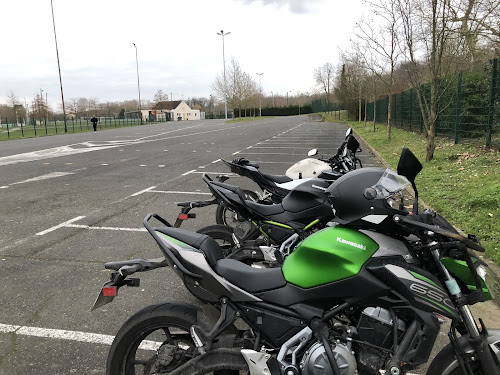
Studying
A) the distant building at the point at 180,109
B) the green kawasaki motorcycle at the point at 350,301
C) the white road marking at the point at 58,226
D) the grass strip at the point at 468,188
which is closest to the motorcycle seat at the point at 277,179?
the grass strip at the point at 468,188

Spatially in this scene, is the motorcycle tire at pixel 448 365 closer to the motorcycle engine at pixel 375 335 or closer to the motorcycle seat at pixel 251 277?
the motorcycle engine at pixel 375 335

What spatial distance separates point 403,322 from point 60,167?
478 inches

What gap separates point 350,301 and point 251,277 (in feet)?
1.76

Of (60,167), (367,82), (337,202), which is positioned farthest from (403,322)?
(367,82)

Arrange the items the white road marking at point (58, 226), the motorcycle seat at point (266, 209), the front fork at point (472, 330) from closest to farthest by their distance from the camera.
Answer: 1. the front fork at point (472, 330)
2. the motorcycle seat at point (266, 209)
3. the white road marking at point (58, 226)

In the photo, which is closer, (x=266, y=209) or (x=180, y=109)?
(x=266, y=209)

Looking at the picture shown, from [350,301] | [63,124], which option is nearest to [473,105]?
[350,301]

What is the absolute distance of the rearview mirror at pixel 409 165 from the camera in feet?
6.46

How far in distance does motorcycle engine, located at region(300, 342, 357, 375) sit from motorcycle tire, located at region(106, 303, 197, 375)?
0.63 metres

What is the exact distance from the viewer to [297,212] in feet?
11.0

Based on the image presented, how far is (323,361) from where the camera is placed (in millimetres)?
1959

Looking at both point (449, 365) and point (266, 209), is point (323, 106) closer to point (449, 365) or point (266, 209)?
point (266, 209)

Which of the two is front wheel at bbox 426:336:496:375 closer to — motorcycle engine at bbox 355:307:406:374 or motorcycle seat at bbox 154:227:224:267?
motorcycle engine at bbox 355:307:406:374

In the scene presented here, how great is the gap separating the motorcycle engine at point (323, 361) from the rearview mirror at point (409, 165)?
3.09ft
